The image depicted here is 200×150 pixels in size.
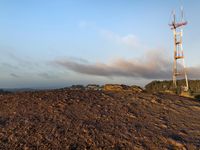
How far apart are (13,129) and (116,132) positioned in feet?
12.9

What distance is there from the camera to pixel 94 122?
11.6 m

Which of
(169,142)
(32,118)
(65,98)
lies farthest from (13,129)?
(169,142)

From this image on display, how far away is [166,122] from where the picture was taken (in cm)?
1305

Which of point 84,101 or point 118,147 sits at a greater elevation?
point 84,101

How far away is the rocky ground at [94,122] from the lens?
376 inches

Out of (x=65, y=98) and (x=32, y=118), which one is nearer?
(x=32, y=118)

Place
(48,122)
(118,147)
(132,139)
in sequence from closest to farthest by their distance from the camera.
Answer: (118,147)
(132,139)
(48,122)

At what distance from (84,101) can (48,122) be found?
156 inches

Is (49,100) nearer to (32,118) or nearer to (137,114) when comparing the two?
(32,118)

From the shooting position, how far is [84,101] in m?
14.7

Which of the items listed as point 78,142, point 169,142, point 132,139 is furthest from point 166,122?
point 78,142

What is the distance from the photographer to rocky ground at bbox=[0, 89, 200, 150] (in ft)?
31.3

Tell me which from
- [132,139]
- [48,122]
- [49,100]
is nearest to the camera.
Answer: [132,139]

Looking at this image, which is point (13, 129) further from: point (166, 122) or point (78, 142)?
point (166, 122)
